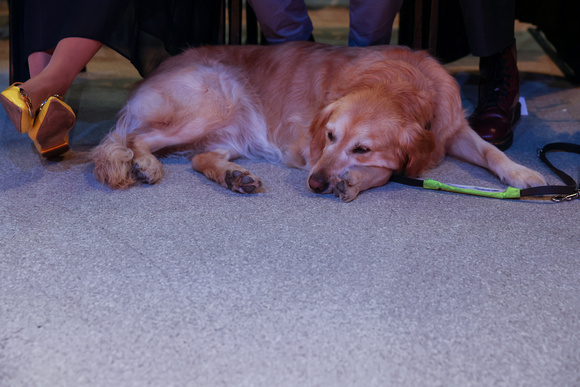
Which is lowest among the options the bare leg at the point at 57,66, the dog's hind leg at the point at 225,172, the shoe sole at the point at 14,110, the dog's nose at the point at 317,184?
the dog's hind leg at the point at 225,172

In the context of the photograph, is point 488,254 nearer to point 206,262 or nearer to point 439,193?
point 439,193

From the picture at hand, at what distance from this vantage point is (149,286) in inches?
45.9

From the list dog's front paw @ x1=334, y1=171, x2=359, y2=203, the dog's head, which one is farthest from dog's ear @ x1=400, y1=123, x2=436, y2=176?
dog's front paw @ x1=334, y1=171, x2=359, y2=203

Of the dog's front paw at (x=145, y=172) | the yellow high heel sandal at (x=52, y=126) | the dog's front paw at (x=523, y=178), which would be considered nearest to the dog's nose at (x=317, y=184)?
the dog's front paw at (x=145, y=172)

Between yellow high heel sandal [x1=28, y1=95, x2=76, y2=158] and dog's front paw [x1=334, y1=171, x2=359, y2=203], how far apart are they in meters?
0.94

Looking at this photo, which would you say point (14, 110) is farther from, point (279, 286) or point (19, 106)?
point (279, 286)

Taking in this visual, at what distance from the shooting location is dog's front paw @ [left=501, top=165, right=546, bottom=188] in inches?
68.6

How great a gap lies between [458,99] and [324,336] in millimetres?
1276

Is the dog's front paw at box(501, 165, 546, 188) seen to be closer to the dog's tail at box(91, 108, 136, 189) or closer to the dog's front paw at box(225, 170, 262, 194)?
the dog's front paw at box(225, 170, 262, 194)

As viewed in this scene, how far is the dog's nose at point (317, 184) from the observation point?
167 cm

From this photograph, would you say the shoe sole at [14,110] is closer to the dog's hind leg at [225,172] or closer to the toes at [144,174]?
the toes at [144,174]

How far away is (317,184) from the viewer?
168cm

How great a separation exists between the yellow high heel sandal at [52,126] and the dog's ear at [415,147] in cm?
114

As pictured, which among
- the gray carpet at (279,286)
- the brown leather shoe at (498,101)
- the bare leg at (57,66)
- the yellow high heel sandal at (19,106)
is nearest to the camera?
the gray carpet at (279,286)
